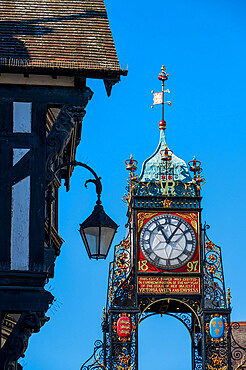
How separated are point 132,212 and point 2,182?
81.1 ft

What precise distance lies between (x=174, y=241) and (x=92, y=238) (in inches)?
965

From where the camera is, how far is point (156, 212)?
39625mm

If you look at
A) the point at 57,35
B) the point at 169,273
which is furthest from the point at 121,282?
the point at 57,35

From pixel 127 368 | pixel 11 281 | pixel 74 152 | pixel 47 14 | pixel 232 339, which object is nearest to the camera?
pixel 11 281

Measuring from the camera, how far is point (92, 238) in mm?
14797

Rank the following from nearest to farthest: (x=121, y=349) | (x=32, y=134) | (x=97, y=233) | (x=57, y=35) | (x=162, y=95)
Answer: (x=97, y=233), (x=32, y=134), (x=57, y=35), (x=121, y=349), (x=162, y=95)

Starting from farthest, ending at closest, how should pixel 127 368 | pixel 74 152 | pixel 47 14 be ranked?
pixel 127 368
pixel 74 152
pixel 47 14

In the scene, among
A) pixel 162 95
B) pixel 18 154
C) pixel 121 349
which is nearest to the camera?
pixel 18 154

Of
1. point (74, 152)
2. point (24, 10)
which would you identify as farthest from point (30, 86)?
point (74, 152)

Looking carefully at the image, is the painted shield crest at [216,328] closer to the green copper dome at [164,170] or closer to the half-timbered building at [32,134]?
the green copper dome at [164,170]

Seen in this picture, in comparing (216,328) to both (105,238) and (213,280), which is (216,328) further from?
(105,238)

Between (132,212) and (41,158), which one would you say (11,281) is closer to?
(41,158)

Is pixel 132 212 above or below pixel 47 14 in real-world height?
above

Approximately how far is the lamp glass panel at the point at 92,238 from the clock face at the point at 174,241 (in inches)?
963
